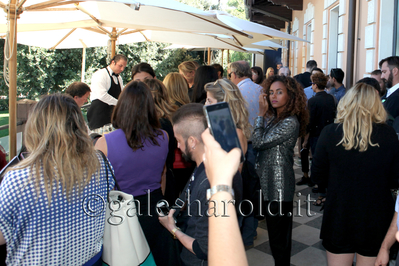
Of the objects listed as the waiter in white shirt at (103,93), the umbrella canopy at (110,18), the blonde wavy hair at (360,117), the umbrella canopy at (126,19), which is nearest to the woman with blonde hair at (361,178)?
the blonde wavy hair at (360,117)

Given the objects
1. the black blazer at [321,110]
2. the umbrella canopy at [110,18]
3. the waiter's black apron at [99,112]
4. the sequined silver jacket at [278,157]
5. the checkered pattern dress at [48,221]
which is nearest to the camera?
the checkered pattern dress at [48,221]

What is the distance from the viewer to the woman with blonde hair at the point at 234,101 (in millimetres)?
2733

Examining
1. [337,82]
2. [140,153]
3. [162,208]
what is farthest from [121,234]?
[337,82]

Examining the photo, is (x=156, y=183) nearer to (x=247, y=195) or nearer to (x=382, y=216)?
(x=247, y=195)

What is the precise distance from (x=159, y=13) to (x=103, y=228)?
3319mm

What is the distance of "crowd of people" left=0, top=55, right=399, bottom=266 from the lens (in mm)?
1565

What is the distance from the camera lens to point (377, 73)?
520 centimetres

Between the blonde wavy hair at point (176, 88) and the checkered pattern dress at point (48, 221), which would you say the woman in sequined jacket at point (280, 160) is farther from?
the checkered pattern dress at point (48, 221)

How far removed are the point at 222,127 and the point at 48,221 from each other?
3.66 ft

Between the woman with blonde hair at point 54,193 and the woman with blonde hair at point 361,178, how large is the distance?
156 centimetres

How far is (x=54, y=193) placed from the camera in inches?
64.4

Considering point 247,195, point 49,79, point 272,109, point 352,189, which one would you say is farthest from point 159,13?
point 49,79

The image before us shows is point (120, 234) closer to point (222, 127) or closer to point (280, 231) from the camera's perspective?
point (222, 127)

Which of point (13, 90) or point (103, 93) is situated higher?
point (103, 93)
